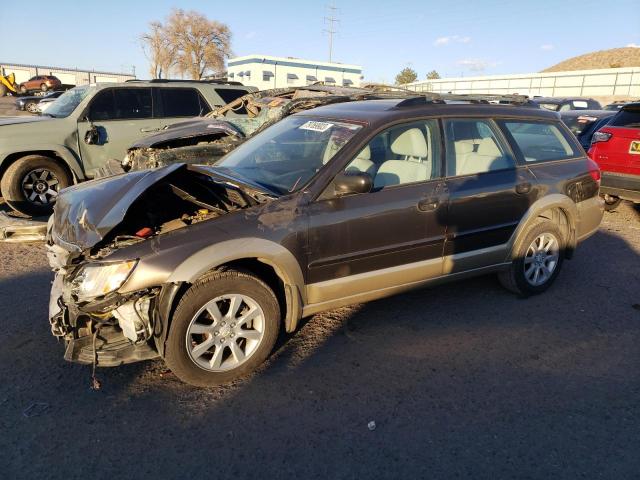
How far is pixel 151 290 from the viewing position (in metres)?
2.85

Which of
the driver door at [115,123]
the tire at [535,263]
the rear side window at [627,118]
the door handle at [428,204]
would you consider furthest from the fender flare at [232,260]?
the rear side window at [627,118]

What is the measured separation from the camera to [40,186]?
7195mm

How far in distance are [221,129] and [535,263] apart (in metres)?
4.83

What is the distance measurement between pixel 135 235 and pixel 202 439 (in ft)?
4.34

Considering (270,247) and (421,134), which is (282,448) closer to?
(270,247)

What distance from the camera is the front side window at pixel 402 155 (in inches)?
144

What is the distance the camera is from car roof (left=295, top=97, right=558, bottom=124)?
377 cm

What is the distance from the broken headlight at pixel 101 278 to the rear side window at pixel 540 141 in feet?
11.2

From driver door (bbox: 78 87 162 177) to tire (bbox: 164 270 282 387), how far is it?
5518 mm

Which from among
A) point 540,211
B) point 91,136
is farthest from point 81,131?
point 540,211

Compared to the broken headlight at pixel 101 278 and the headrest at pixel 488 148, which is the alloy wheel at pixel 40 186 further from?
the headrest at pixel 488 148

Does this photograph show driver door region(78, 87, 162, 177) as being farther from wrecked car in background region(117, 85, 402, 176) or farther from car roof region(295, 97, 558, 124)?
car roof region(295, 97, 558, 124)

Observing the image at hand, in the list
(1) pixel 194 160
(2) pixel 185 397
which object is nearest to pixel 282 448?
(2) pixel 185 397

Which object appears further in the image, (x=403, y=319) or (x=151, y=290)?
(x=403, y=319)
